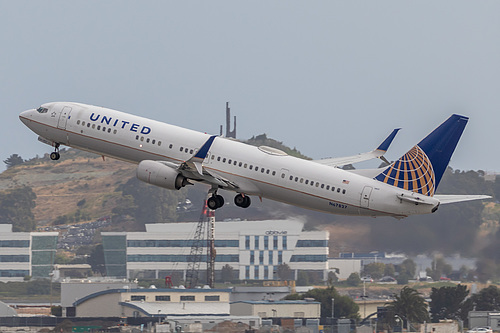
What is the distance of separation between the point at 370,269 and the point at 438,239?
25596 mm

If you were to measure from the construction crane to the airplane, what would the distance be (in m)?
63.5

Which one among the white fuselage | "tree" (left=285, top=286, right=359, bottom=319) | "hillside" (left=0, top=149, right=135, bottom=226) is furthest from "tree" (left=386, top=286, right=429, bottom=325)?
"hillside" (left=0, top=149, right=135, bottom=226)

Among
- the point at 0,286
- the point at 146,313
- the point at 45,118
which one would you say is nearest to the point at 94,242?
the point at 0,286

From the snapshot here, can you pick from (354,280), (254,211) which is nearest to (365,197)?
(354,280)

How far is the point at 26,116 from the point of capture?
70562 mm

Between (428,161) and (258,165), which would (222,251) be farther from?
(428,161)

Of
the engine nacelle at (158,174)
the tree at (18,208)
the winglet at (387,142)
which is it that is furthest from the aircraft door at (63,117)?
the tree at (18,208)

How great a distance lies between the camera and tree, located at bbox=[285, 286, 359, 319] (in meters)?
104

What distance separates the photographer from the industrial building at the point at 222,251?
470 ft

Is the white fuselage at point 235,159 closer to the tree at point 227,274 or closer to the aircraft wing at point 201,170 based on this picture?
the aircraft wing at point 201,170

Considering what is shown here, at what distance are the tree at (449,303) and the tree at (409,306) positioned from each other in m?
4.11

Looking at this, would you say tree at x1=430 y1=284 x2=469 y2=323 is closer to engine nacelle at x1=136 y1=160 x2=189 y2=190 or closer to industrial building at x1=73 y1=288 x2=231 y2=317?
industrial building at x1=73 y1=288 x2=231 y2=317

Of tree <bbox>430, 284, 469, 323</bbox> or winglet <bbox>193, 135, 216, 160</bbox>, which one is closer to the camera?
winglet <bbox>193, 135, 216, 160</bbox>

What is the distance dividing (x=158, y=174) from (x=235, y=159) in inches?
181
